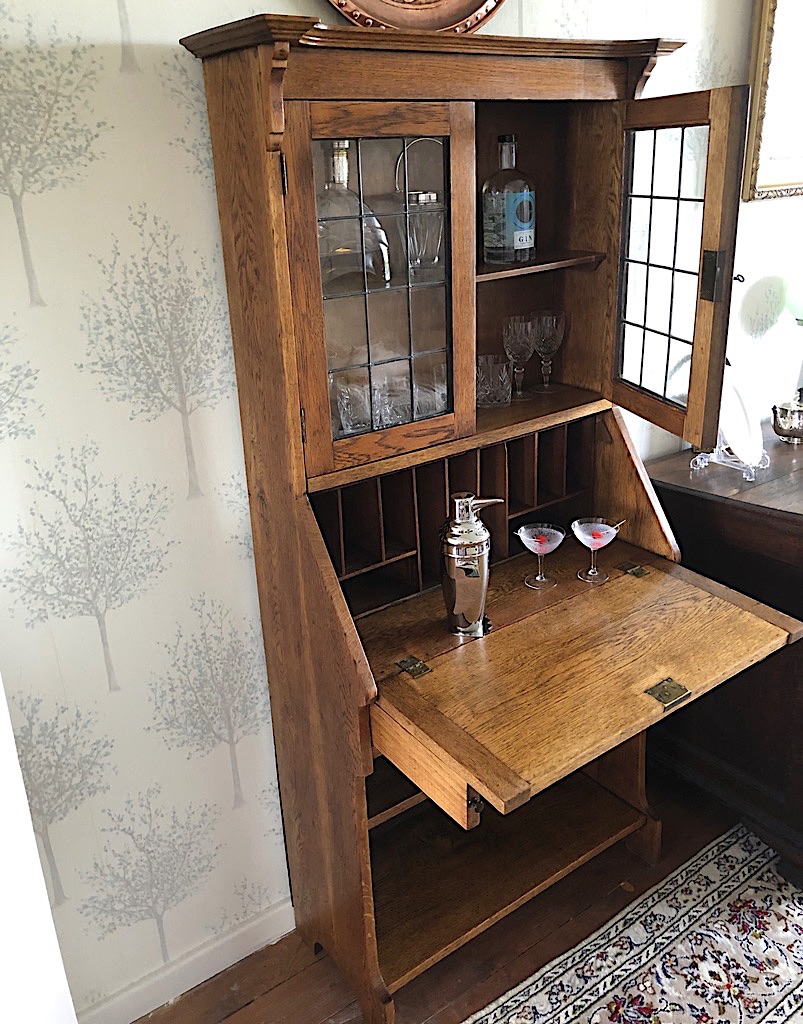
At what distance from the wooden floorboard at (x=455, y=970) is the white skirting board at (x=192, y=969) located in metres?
0.02

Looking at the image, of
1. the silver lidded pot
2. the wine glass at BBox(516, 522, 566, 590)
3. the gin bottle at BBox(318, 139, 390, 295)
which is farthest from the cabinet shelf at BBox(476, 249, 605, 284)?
the silver lidded pot

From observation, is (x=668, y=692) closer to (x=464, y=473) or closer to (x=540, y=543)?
(x=540, y=543)

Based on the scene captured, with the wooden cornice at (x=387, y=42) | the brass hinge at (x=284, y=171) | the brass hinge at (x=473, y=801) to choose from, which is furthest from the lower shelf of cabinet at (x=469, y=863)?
the wooden cornice at (x=387, y=42)

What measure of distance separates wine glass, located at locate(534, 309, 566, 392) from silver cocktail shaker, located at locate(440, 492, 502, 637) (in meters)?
0.42

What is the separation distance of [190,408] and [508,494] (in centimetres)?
68

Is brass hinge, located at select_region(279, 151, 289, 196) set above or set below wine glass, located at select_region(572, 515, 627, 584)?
above

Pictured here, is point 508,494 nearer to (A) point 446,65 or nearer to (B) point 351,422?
(B) point 351,422

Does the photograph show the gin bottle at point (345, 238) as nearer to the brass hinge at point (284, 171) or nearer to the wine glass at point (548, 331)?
the brass hinge at point (284, 171)

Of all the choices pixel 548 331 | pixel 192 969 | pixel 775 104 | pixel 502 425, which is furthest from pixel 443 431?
pixel 775 104

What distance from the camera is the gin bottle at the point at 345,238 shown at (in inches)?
53.0

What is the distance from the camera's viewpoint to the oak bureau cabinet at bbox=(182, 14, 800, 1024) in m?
1.33

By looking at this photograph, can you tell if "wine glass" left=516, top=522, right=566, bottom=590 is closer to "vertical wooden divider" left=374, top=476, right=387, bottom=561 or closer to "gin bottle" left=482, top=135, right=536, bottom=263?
"vertical wooden divider" left=374, top=476, right=387, bottom=561

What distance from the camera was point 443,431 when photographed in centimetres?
158

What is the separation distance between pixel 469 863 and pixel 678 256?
125 centimetres
